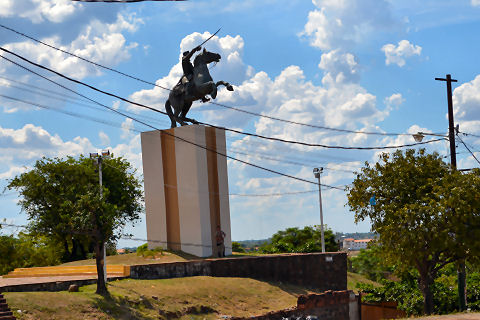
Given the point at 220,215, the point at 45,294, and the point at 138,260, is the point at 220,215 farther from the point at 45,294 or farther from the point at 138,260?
the point at 45,294

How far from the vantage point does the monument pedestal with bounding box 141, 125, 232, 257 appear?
3162cm

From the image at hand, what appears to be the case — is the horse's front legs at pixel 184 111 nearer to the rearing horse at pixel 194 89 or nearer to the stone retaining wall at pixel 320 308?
the rearing horse at pixel 194 89

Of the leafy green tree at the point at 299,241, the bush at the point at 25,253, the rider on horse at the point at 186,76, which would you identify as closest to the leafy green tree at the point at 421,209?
the rider on horse at the point at 186,76

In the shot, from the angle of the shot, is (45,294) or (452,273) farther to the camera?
(452,273)

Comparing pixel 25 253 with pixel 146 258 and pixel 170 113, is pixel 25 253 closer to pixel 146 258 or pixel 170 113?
pixel 146 258

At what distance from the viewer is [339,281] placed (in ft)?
102

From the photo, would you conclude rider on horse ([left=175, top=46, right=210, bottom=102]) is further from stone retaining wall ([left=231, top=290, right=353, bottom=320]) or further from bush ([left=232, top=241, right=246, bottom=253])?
bush ([left=232, top=241, right=246, bottom=253])

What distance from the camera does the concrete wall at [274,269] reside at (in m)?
26.2

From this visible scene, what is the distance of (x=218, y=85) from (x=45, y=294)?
15428 mm

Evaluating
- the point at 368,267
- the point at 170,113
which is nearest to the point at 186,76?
the point at 170,113

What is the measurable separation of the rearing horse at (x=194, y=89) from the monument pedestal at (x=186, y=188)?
1140 mm

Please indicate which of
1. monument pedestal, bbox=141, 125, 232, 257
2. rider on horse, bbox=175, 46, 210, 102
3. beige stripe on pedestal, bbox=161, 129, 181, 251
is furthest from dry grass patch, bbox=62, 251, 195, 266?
rider on horse, bbox=175, 46, 210, 102

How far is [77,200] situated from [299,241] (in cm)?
2856

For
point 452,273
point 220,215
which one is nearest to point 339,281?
point 220,215
